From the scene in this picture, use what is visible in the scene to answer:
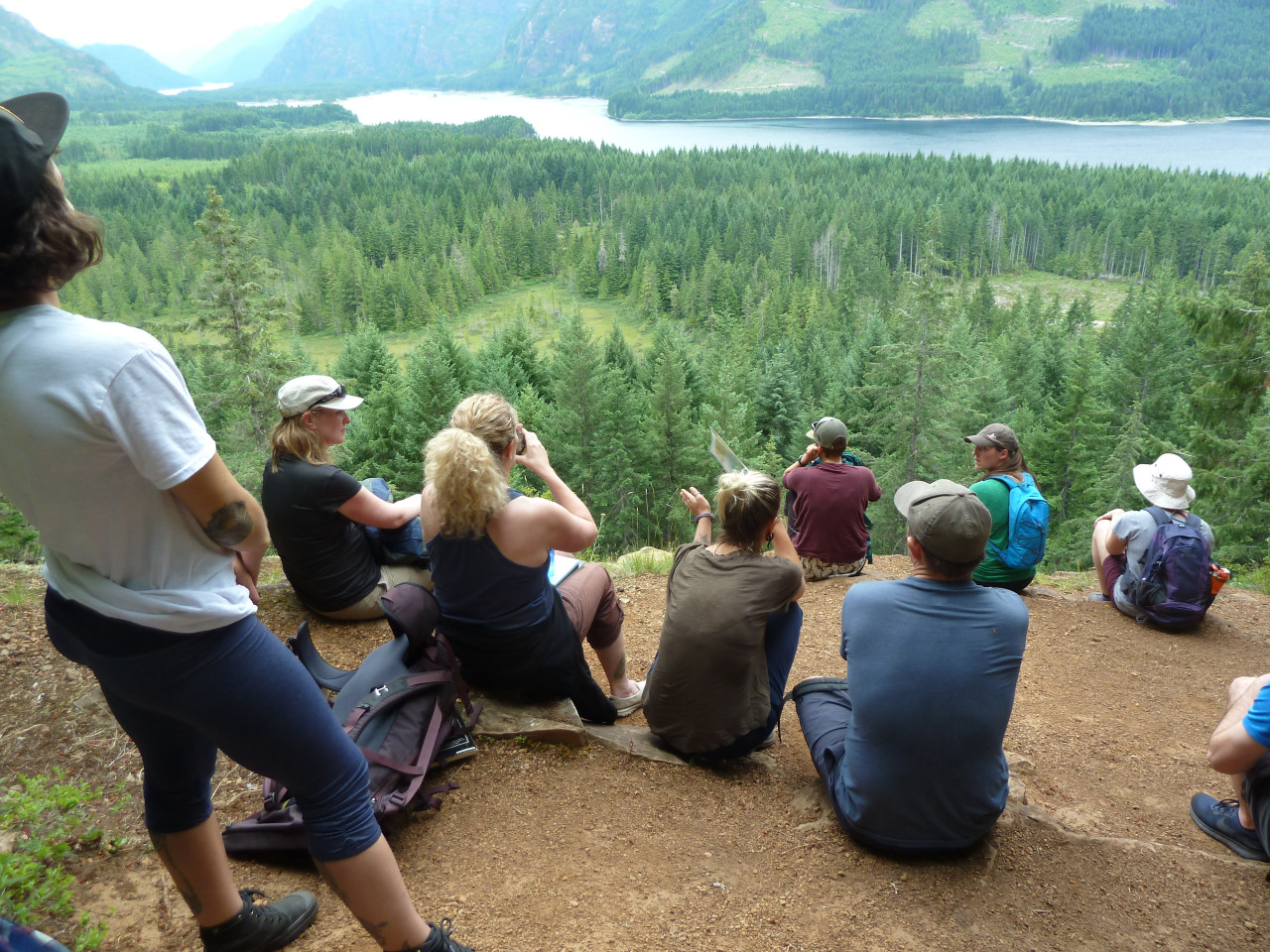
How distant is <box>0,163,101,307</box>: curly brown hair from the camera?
1.45m

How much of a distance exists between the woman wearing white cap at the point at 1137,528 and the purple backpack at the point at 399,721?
4772 millimetres

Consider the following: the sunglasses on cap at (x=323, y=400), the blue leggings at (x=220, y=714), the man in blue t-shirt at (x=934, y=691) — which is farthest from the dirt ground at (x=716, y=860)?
the sunglasses on cap at (x=323, y=400)

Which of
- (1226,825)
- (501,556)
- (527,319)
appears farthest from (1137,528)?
(527,319)

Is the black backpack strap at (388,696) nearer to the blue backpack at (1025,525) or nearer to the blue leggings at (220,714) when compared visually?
the blue leggings at (220,714)

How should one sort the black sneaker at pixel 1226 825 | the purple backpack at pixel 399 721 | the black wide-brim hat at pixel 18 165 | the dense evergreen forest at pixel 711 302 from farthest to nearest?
the dense evergreen forest at pixel 711 302 → the black sneaker at pixel 1226 825 → the purple backpack at pixel 399 721 → the black wide-brim hat at pixel 18 165

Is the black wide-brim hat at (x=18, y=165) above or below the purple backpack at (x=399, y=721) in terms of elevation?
above

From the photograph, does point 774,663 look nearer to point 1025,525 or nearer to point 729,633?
point 729,633

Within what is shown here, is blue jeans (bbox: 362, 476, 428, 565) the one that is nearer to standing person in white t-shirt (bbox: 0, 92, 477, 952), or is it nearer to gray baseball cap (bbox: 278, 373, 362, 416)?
gray baseball cap (bbox: 278, 373, 362, 416)

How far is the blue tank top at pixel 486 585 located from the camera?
324 cm

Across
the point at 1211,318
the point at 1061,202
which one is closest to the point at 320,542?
the point at 1211,318

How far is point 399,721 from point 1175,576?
5.48 metres

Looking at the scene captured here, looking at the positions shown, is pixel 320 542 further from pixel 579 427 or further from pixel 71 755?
pixel 579 427

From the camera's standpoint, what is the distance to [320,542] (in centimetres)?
424

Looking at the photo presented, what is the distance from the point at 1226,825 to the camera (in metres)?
3.17
